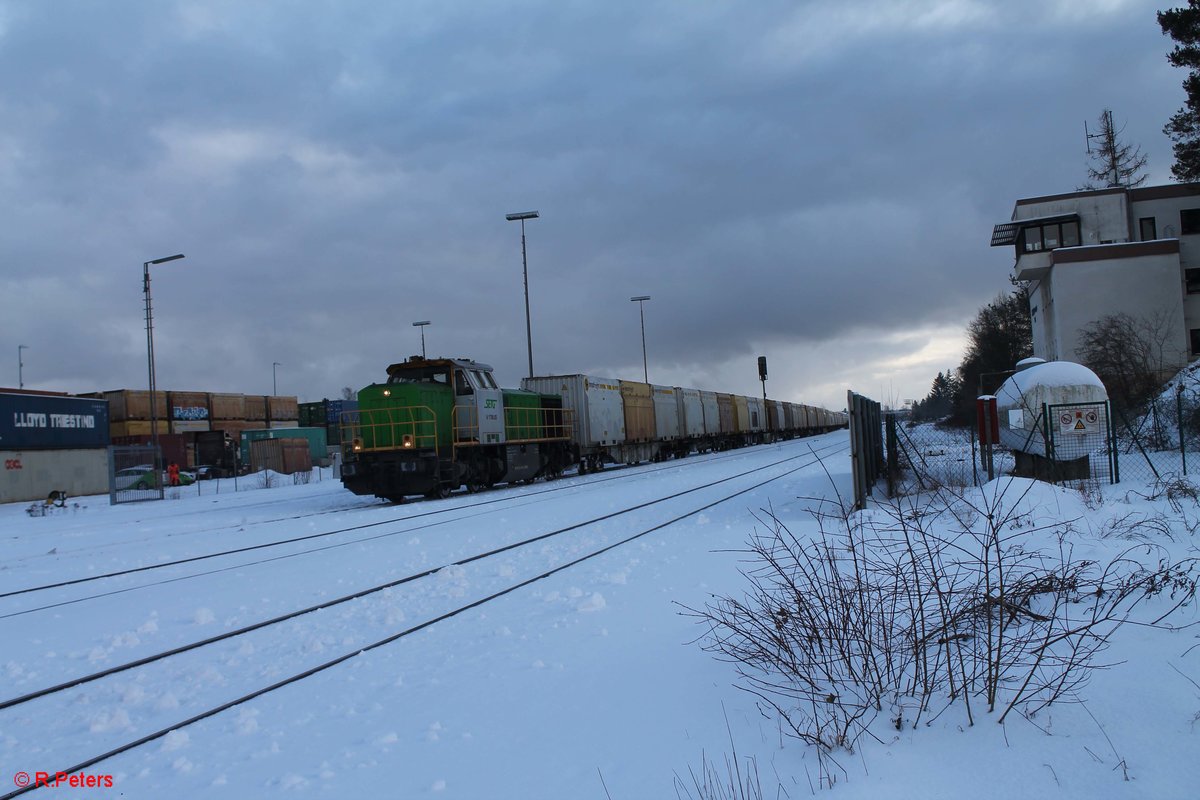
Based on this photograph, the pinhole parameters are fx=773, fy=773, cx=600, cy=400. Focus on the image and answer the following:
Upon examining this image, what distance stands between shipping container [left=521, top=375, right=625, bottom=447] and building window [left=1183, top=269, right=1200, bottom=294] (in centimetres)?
3158

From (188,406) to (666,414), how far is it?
39.3 meters

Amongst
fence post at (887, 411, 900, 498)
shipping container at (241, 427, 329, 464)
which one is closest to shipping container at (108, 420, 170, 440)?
shipping container at (241, 427, 329, 464)

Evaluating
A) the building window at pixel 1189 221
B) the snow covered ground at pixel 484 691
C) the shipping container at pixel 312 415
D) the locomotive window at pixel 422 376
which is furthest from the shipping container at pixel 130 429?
the building window at pixel 1189 221

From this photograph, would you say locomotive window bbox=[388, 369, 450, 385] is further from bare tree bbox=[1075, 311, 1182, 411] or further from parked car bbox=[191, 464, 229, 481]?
parked car bbox=[191, 464, 229, 481]

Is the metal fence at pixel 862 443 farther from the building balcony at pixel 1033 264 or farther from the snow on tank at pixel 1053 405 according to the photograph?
the building balcony at pixel 1033 264

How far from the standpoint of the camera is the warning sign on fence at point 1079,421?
47.9 ft

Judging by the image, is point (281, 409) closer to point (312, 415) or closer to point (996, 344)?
point (312, 415)

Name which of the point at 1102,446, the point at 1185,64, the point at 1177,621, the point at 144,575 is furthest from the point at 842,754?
the point at 1185,64

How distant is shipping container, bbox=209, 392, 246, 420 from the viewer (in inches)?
2367

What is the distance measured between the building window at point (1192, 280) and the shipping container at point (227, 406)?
6381 centimetres

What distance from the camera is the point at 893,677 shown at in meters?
4.38

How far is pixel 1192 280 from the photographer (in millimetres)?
40000

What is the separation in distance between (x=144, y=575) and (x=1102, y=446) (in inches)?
639

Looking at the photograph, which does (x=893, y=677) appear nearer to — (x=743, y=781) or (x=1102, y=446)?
(x=743, y=781)
